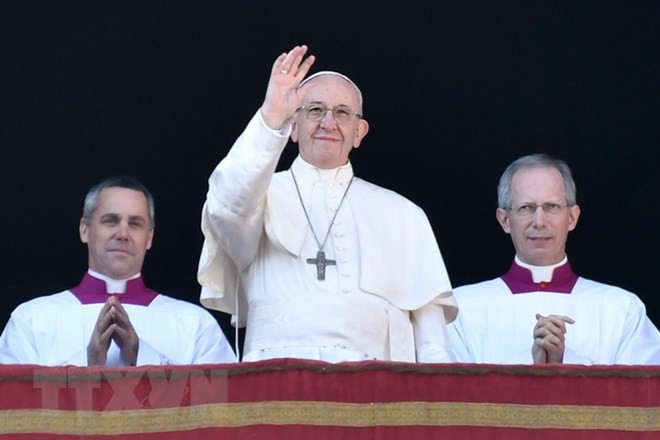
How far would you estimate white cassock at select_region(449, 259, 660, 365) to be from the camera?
656cm

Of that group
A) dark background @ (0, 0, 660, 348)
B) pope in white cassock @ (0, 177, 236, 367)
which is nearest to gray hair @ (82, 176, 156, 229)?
pope in white cassock @ (0, 177, 236, 367)

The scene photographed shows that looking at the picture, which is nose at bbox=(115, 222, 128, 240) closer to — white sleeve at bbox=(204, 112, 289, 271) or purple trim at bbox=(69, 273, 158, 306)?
purple trim at bbox=(69, 273, 158, 306)

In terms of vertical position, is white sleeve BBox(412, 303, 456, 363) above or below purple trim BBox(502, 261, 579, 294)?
below

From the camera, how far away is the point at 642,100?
7.84 metres

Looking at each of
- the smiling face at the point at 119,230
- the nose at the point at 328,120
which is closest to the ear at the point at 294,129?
the nose at the point at 328,120

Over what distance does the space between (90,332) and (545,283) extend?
161cm

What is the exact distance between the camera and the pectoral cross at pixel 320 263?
583cm

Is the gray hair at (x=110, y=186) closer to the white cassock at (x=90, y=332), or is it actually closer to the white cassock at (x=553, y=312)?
the white cassock at (x=90, y=332)

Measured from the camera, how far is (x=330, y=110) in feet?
19.8

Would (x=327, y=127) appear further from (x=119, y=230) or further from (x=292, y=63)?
(x=119, y=230)

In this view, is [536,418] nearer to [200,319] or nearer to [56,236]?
[200,319]

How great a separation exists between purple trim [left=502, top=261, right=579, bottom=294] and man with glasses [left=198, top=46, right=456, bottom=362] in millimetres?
825

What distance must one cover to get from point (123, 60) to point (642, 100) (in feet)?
6.91

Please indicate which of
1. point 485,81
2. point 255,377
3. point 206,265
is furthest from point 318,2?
point 255,377
